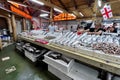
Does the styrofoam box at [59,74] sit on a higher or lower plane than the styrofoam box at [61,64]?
lower

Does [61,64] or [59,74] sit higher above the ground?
[61,64]

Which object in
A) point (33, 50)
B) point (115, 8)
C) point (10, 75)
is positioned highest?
point (115, 8)

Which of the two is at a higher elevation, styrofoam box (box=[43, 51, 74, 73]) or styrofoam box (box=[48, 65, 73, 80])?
styrofoam box (box=[43, 51, 74, 73])

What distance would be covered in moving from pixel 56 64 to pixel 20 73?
111cm

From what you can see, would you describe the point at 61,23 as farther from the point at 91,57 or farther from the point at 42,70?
the point at 91,57

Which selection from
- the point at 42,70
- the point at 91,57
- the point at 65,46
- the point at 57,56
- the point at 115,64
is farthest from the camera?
the point at 42,70

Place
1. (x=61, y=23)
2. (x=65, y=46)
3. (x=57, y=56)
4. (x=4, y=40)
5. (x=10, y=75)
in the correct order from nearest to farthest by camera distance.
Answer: (x=65, y=46) < (x=57, y=56) < (x=10, y=75) < (x=4, y=40) < (x=61, y=23)

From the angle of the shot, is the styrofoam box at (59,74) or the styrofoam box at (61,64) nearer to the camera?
the styrofoam box at (61,64)

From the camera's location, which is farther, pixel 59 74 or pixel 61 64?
pixel 59 74

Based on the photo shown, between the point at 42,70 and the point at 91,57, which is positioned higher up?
the point at 91,57

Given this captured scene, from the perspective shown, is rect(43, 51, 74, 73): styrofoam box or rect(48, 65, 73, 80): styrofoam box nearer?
rect(43, 51, 74, 73): styrofoam box

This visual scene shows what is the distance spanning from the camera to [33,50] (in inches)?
120

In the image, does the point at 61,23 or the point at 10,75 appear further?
the point at 61,23

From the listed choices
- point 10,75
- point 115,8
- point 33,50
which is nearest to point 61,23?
point 115,8
